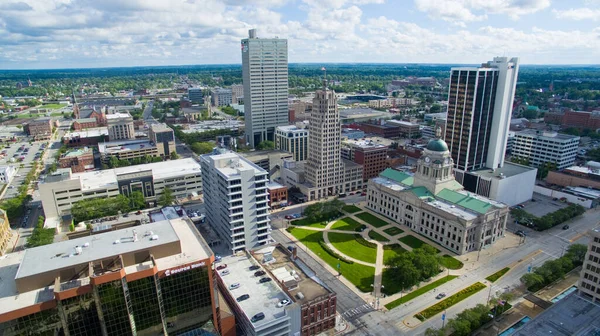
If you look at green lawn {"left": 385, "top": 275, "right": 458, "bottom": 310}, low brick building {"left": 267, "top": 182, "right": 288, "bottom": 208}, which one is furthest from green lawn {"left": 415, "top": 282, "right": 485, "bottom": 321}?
low brick building {"left": 267, "top": 182, "right": 288, "bottom": 208}

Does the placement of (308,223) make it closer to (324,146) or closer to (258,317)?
(324,146)

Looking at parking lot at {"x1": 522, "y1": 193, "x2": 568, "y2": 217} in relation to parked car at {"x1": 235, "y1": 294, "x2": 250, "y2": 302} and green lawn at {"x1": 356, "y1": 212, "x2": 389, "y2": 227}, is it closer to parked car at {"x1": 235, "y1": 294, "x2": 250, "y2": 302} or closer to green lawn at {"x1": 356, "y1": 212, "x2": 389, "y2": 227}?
green lawn at {"x1": 356, "y1": 212, "x2": 389, "y2": 227}

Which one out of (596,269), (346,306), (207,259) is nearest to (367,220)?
(346,306)

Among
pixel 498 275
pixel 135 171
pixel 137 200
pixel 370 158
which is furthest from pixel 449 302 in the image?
pixel 135 171

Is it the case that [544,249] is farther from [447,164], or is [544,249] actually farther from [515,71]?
[515,71]

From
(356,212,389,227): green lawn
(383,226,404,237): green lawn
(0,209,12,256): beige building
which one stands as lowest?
(383,226,404,237): green lawn

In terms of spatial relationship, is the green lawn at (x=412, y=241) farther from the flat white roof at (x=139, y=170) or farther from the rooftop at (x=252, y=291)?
the flat white roof at (x=139, y=170)
